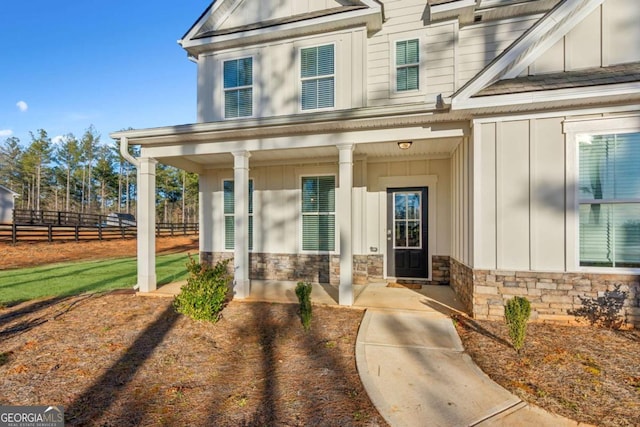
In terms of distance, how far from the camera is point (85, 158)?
123 feet

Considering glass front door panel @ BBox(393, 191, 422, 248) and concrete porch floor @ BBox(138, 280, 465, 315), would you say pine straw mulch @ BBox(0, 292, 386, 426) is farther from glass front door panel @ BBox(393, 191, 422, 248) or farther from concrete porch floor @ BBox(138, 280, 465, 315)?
glass front door panel @ BBox(393, 191, 422, 248)

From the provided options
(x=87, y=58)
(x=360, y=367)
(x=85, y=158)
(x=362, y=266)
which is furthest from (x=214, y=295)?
(x=85, y=158)

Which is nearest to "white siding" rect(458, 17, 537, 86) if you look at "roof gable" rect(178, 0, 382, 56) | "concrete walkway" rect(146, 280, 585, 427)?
"roof gable" rect(178, 0, 382, 56)

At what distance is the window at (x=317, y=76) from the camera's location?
6383 mm

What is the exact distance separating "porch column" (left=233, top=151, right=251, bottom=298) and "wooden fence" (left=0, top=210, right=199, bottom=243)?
50.5ft

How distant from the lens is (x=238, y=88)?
Answer: 22.6 feet

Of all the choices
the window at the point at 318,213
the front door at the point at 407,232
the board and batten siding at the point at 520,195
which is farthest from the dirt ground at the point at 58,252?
the board and batten siding at the point at 520,195

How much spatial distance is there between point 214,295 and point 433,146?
460 cm

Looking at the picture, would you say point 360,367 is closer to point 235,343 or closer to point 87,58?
point 235,343

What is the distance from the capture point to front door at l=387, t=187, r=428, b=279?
6719mm

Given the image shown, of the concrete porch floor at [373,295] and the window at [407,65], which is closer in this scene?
the concrete porch floor at [373,295]

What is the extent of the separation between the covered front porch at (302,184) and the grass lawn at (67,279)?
1.96 metres

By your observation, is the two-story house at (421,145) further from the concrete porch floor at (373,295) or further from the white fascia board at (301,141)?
the concrete porch floor at (373,295)

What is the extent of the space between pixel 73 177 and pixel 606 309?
47.7 meters
